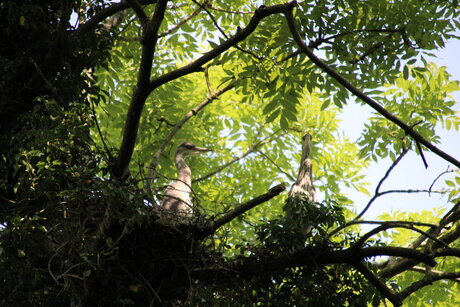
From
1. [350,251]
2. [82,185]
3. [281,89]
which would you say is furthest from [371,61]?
[82,185]

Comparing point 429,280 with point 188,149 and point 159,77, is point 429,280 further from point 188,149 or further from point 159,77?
point 188,149

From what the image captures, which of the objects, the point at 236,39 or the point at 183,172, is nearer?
the point at 236,39

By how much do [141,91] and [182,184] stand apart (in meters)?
2.62

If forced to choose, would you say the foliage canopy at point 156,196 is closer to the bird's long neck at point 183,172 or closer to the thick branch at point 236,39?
the thick branch at point 236,39

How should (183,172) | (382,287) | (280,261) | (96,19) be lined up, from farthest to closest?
(183,172), (96,19), (280,261), (382,287)

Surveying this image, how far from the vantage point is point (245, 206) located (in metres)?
3.77

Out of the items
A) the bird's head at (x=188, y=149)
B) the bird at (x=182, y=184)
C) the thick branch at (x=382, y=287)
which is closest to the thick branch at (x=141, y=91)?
the bird at (x=182, y=184)

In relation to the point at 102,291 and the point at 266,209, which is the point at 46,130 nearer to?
the point at 102,291

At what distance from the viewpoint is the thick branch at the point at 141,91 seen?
3729 millimetres

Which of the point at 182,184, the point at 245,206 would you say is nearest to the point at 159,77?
the point at 245,206

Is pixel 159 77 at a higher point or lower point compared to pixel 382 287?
higher

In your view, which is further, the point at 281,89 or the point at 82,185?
the point at 281,89

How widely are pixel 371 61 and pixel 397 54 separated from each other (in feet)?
1.02

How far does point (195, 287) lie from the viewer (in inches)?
167
